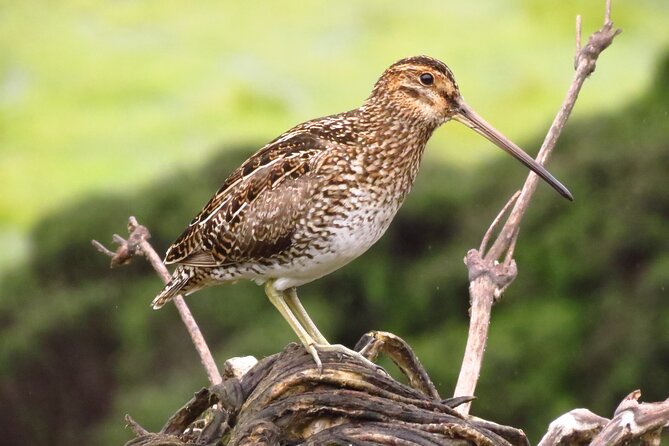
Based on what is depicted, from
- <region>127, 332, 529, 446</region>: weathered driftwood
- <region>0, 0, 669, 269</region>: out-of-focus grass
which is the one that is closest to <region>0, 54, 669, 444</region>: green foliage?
<region>0, 0, 669, 269</region>: out-of-focus grass

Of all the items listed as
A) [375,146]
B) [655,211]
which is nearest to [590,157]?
[655,211]

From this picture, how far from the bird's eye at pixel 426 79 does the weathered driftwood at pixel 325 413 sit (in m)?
1.30

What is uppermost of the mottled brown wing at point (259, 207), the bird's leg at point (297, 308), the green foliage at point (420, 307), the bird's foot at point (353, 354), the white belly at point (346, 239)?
the green foliage at point (420, 307)

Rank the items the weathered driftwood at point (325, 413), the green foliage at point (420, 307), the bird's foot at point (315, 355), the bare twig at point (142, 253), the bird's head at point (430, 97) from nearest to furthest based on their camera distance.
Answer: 1. the weathered driftwood at point (325, 413)
2. the bird's foot at point (315, 355)
3. the bare twig at point (142, 253)
4. the bird's head at point (430, 97)
5. the green foliage at point (420, 307)

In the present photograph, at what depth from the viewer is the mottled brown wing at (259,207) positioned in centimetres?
412

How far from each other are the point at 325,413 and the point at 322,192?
4.19ft

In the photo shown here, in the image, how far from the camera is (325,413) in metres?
2.88

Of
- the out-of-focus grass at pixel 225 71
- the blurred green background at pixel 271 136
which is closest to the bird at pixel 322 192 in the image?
the blurred green background at pixel 271 136

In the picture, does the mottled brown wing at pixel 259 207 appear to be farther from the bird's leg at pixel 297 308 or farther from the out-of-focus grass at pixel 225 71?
the out-of-focus grass at pixel 225 71

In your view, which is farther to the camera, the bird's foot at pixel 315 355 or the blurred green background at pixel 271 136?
the blurred green background at pixel 271 136

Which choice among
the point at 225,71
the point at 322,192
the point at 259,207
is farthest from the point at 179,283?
the point at 225,71

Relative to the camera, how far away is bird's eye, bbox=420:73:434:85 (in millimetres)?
4199

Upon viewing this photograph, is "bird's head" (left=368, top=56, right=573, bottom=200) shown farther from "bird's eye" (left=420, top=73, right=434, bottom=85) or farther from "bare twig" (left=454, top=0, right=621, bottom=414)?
"bare twig" (left=454, top=0, right=621, bottom=414)

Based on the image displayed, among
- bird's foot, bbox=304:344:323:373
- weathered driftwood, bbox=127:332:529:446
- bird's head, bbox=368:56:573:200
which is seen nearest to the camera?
weathered driftwood, bbox=127:332:529:446
